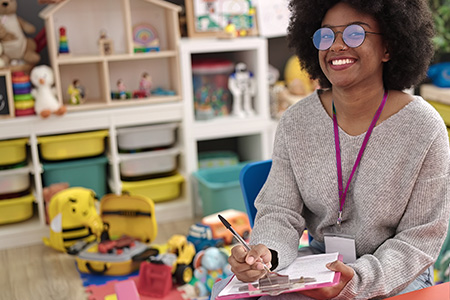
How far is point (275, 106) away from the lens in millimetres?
3318

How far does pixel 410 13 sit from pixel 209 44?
1.70 metres

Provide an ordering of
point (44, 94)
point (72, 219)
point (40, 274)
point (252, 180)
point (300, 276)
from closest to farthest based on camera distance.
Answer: point (300, 276), point (252, 180), point (40, 274), point (72, 219), point (44, 94)

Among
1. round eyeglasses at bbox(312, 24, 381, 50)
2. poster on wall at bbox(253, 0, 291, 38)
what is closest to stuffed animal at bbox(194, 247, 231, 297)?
round eyeglasses at bbox(312, 24, 381, 50)

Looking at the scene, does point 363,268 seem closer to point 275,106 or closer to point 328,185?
point 328,185

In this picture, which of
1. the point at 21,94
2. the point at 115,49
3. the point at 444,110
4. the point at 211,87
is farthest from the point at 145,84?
the point at 444,110

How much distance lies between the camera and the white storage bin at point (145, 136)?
9.79ft

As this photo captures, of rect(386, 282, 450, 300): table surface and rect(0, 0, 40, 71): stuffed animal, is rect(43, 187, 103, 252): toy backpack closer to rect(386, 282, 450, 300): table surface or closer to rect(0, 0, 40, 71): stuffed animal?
rect(0, 0, 40, 71): stuffed animal

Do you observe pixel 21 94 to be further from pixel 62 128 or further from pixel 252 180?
pixel 252 180

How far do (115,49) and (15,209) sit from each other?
0.95m

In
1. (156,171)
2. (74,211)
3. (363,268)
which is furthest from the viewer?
(156,171)

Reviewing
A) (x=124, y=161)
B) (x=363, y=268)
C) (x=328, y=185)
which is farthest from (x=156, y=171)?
(x=363, y=268)

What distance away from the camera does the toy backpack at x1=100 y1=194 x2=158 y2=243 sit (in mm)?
2611

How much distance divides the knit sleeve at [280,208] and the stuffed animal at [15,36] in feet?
5.74

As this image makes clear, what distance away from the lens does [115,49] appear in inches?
122
